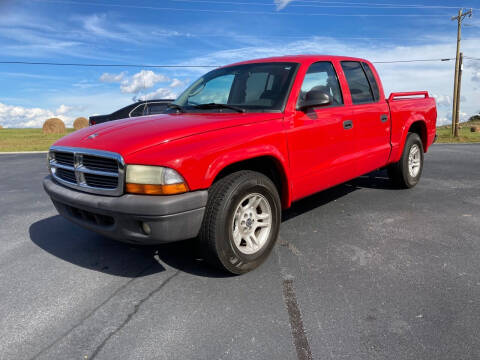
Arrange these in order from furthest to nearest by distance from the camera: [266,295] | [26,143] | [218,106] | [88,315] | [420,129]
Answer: [26,143] → [420,129] → [218,106] → [266,295] → [88,315]

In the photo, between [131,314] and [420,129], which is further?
[420,129]

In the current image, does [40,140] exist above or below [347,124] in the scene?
below

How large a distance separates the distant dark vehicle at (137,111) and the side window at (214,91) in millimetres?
6425

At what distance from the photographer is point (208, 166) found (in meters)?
2.75

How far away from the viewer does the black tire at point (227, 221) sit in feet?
9.18

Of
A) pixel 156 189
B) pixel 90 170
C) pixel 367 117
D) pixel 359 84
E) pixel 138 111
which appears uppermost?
pixel 359 84

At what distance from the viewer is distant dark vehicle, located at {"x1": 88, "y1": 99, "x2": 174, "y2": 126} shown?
10.5 meters

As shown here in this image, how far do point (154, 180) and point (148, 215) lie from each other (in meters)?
0.24

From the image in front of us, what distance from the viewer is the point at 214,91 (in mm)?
4141

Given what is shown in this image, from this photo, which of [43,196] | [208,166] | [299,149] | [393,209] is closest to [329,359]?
[208,166]

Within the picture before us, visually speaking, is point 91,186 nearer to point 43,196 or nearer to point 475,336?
point 475,336

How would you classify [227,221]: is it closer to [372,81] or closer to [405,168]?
[372,81]

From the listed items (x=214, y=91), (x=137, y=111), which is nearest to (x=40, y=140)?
(x=137, y=111)

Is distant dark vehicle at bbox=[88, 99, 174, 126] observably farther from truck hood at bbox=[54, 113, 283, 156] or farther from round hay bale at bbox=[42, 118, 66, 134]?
round hay bale at bbox=[42, 118, 66, 134]
